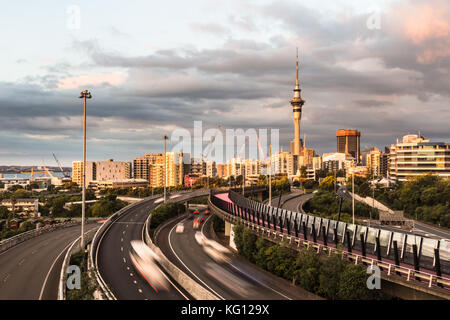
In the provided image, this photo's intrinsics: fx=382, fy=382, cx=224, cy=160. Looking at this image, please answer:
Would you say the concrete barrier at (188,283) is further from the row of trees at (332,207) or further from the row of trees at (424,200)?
the row of trees at (424,200)

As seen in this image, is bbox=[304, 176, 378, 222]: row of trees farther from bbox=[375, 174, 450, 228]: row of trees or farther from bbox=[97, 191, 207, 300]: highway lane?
bbox=[97, 191, 207, 300]: highway lane

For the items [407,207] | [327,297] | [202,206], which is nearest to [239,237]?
[327,297]
